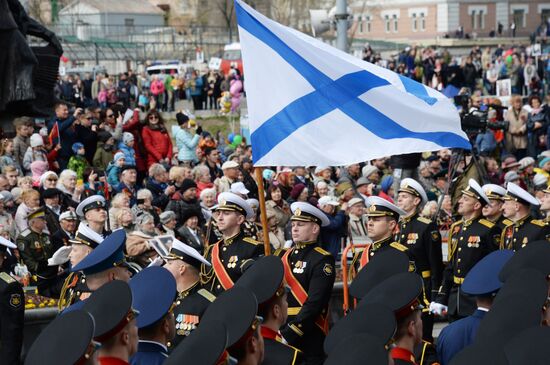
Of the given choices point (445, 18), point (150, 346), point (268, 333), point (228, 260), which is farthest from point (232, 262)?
point (445, 18)

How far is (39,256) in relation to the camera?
11.1 meters

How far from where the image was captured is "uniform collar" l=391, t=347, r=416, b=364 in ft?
20.1

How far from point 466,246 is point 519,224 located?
0.70 m

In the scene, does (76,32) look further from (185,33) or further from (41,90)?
(41,90)

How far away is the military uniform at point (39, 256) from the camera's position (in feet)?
34.2

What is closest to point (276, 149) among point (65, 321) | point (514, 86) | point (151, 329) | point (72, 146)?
point (151, 329)

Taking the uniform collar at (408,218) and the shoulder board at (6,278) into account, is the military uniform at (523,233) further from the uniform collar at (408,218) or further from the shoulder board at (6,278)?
the shoulder board at (6,278)

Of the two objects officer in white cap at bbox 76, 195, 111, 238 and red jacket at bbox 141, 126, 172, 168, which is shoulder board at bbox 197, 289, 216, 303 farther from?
red jacket at bbox 141, 126, 172, 168

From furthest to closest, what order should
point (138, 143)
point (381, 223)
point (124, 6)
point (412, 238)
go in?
point (124, 6) < point (138, 143) < point (412, 238) < point (381, 223)

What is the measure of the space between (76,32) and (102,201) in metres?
51.6

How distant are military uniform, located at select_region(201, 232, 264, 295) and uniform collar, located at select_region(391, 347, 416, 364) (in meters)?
3.14

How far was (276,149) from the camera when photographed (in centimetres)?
972

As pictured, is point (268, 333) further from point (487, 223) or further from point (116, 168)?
point (116, 168)

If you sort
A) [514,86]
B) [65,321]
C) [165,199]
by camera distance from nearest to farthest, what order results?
[65,321]
[165,199]
[514,86]
